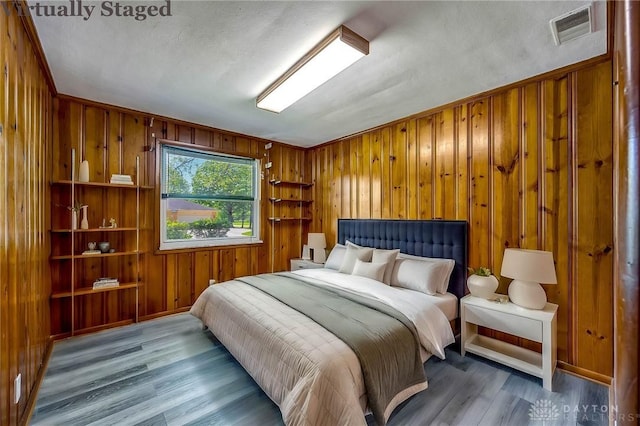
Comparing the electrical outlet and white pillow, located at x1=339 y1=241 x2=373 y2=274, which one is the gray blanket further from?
the electrical outlet

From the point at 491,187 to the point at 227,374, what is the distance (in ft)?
10.0

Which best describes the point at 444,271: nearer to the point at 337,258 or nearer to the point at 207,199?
the point at 337,258

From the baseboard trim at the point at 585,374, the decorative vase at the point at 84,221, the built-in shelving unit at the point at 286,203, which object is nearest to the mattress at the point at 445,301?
the baseboard trim at the point at 585,374

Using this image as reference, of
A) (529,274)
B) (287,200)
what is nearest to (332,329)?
(529,274)

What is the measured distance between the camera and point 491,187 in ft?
9.03

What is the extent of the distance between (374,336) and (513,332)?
1.36 meters

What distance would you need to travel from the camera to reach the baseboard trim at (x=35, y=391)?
1.72 m

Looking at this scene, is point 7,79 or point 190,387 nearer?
point 7,79

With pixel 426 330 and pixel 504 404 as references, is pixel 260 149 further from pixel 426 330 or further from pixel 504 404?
pixel 504 404

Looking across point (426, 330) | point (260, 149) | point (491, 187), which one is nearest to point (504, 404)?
point (426, 330)

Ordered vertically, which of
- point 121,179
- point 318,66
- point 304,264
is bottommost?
point 304,264

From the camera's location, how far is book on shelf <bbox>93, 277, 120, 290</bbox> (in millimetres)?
2984

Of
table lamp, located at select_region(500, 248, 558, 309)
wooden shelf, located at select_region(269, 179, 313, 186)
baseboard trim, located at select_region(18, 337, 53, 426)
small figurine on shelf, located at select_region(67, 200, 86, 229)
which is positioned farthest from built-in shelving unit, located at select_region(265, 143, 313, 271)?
table lamp, located at select_region(500, 248, 558, 309)

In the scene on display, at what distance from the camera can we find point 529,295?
223 cm
